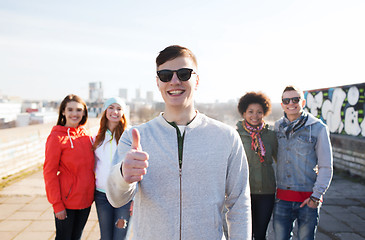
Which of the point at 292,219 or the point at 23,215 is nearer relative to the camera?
the point at 292,219

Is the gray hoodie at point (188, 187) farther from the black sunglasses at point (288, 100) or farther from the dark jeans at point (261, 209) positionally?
the black sunglasses at point (288, 100)

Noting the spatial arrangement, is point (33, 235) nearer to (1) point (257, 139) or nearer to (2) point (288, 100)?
(1) point (257, 139)

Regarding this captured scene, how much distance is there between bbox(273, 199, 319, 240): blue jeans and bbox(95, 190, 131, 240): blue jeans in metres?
1.58

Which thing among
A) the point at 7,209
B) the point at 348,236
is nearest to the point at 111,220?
the point at 7,209

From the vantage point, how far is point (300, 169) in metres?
2.56

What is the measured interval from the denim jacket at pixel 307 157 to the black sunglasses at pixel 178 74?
1.63 meters

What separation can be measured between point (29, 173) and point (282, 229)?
693cm

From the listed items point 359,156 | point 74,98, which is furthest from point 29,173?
point 359,156

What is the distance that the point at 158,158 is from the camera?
4.63 feet

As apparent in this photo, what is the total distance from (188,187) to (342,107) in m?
8.27

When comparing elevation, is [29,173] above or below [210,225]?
below

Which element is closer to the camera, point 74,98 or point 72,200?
point 72,200

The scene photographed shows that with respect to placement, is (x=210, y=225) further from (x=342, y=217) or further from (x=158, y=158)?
(x=342, y=217)

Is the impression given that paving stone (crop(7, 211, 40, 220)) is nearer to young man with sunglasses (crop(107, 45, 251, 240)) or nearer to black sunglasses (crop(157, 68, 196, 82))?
young man with sunglasses (crop(107, 45, 251, 240))
